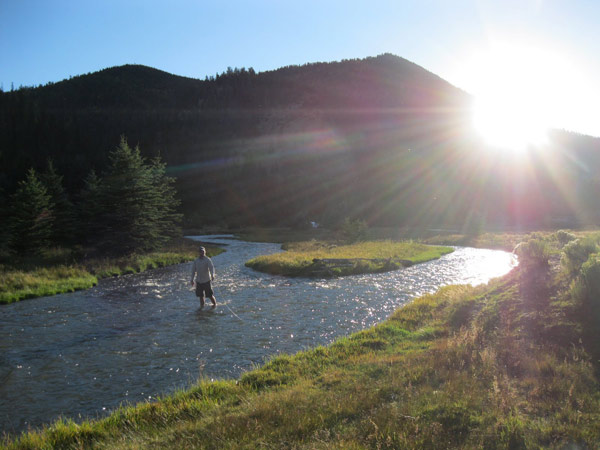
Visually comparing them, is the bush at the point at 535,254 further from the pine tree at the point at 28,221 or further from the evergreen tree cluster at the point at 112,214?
the pine tree at the point at 28,221

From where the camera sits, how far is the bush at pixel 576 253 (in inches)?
547

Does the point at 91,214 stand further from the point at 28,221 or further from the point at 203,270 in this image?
the point at 203,270

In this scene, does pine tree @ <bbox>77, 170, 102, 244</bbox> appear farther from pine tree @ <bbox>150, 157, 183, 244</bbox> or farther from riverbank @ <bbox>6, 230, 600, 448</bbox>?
riverbank @ <bbox>6, 230, 600, 448</bbox>

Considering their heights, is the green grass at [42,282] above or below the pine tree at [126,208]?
below

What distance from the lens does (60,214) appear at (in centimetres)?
4656

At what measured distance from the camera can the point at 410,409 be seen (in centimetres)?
657

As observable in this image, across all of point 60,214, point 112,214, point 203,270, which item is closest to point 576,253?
point 203,270

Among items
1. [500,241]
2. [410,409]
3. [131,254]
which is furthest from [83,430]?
[500,241]

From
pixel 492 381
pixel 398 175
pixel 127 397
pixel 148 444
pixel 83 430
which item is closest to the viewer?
pixel 148 444

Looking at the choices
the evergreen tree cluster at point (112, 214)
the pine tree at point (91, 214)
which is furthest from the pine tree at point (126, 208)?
the pine tree at point (91, 214)

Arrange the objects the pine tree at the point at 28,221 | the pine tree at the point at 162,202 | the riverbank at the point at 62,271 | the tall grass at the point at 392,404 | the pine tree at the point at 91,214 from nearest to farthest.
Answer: the tall grass at the point at 392,404 → the riverbank at the point at 62,271 → the pine tree at the point at 28,221 → the pine tree at the point at 91,214 → the pine tree at the point at 162,202

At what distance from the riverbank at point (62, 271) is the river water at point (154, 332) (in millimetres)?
1317

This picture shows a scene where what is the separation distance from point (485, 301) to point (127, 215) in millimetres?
35022

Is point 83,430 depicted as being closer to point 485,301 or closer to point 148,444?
point 148,444
